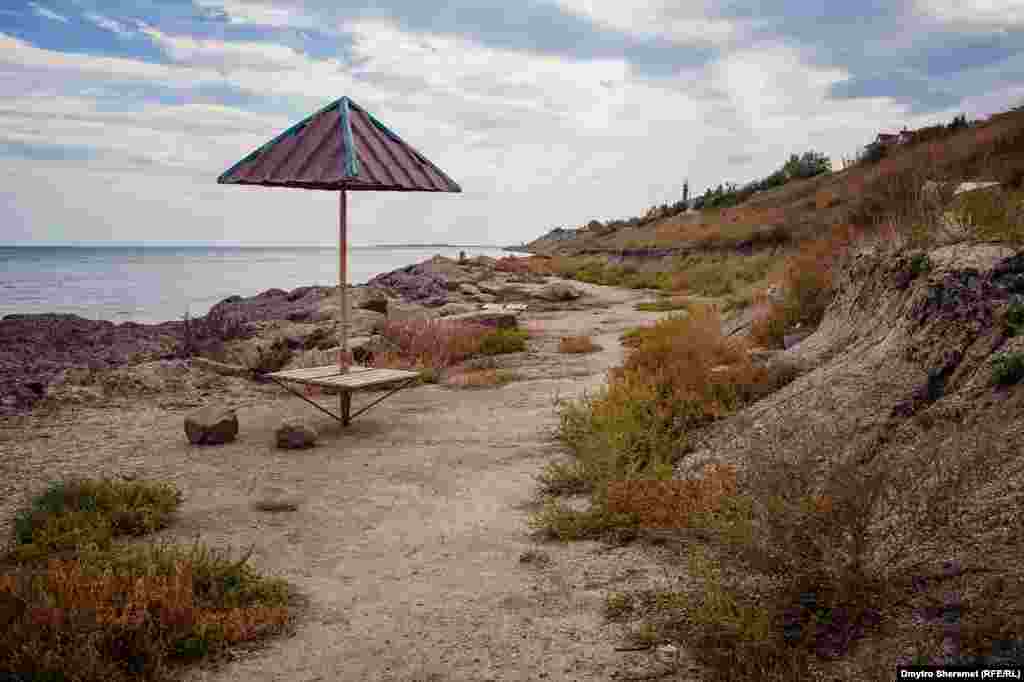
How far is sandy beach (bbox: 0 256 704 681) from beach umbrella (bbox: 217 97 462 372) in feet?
7.90

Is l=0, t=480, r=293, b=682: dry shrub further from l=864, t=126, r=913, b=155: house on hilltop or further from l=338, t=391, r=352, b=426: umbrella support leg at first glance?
l=864, t=126, r=913, b=155: house on hilltop

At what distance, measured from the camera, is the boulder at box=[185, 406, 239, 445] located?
8414 mm

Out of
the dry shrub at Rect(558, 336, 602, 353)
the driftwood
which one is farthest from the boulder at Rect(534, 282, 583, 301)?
the driftwood

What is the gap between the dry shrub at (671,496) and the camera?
528 centimetres

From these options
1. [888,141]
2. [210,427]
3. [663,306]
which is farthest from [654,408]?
[888,141]

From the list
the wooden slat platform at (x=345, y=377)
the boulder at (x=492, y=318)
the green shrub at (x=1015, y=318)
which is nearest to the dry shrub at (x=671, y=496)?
the green shrub at (x=1015, y=318)

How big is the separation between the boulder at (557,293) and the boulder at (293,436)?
17.0 m

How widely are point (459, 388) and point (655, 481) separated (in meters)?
5.73

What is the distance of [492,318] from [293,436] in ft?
28.3

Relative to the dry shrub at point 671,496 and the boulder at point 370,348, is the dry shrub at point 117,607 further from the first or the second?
the boulder at point 370,348

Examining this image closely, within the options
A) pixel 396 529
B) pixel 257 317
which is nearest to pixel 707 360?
pixel 396 529

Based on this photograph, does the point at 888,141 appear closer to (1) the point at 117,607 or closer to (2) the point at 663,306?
(2) the point at 663,306

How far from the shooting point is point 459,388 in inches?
448

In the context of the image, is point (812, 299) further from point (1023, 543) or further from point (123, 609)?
point (123, 609)
